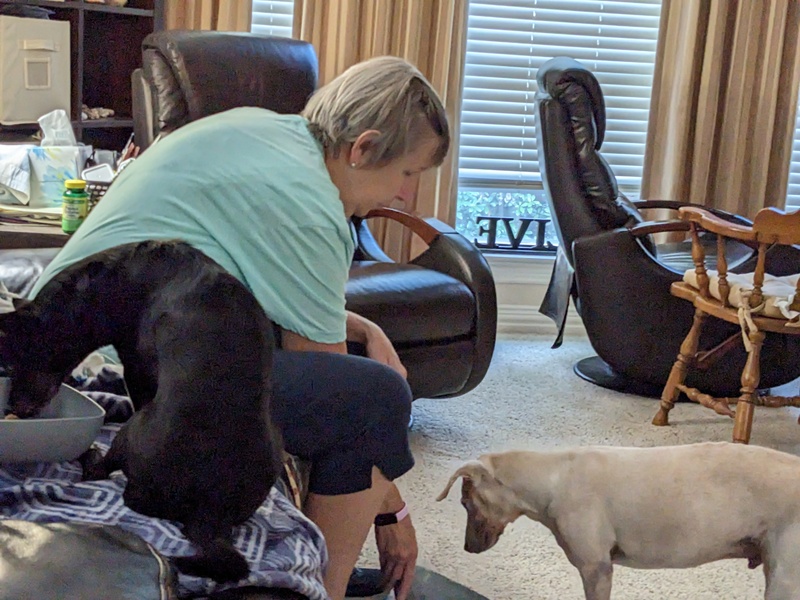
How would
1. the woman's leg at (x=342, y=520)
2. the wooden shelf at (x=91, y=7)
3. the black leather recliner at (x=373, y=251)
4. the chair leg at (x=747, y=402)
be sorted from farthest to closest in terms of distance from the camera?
the wooden shelf at (x=91, y=7) → the chair leg at (x=747, y=402) → the black leather recliner at (x=373, y=251) → the woman's leg at (x=342, y=520)

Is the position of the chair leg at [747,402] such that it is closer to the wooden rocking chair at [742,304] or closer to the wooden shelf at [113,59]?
the wooden rocking chair at [742,304]

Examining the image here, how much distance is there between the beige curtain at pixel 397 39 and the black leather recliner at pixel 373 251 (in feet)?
1.65

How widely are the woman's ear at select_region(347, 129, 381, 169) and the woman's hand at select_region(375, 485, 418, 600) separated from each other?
596mm

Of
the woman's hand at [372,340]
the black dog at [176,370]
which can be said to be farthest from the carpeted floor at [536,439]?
the black dog at [176,370]

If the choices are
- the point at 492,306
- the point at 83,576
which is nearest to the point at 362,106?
the point at 83,576

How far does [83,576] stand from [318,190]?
67cm

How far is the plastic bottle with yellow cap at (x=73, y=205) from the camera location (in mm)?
2438

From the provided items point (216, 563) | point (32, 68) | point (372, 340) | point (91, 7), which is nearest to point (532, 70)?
point (91, 7)

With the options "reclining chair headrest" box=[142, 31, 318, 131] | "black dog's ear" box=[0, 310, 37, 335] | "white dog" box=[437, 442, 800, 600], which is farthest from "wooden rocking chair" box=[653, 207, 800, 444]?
"black dog's ear" box=[0, 310, 37, 335]

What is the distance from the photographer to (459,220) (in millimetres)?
4297

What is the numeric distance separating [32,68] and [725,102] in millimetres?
2629

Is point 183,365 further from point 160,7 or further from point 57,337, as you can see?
point 160,7

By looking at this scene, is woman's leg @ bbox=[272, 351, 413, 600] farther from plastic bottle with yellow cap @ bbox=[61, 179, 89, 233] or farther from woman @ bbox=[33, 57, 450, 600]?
plastic bottle with yellow cap @ bbox=[61, 179, 89, 233]

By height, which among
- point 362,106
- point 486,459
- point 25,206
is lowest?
point 486,459
